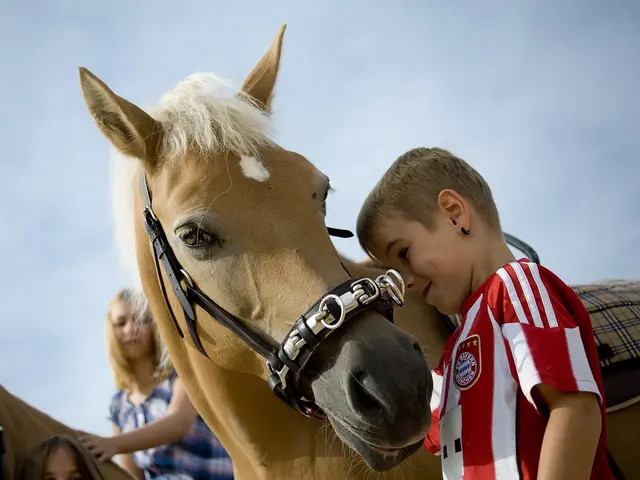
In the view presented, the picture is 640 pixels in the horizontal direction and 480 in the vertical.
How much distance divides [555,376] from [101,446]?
111 inches

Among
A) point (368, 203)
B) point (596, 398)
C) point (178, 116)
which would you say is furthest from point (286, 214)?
point (596, 398)

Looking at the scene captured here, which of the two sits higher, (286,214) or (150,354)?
(286,214)

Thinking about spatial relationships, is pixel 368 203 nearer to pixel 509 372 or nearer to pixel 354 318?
pixel 354 318

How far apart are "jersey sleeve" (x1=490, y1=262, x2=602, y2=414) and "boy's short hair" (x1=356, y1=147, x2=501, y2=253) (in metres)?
0.48

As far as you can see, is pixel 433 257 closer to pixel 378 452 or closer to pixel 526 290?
pixel 526 290

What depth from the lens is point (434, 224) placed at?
2168 mm

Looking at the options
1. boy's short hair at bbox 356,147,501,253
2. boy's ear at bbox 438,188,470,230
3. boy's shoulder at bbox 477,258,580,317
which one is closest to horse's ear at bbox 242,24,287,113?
boy's short hair at bbox 356,147,501,253

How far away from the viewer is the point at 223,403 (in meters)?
2.49

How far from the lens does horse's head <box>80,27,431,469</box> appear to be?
1.79 metres

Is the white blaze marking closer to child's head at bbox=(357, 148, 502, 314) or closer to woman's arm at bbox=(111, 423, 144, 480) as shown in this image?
child's head at bbox=(357, 148, 502, 314)

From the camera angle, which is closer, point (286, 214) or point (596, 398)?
point (596, 398)

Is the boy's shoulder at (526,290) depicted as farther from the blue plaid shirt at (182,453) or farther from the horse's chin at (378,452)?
the blue plaid shirt at (182,453)

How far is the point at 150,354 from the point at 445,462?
2.88 metres

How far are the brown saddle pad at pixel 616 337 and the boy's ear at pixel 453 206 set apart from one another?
2.62ft
